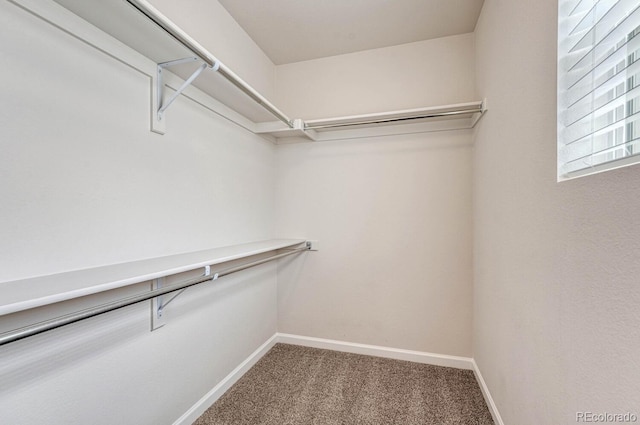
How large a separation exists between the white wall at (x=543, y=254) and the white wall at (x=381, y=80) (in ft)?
0.96

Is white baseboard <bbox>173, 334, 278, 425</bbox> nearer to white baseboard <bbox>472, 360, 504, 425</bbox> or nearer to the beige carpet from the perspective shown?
the beige carpet

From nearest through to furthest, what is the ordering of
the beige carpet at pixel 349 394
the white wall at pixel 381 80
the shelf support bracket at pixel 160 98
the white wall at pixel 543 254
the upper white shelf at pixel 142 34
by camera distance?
the white wall at pixel 543 254
the upper white shelf at pixel 142 34
the shelf support bracket at pixel 160 98
the beige carpet at pixel 349 394
the white wall at pixel 381 80

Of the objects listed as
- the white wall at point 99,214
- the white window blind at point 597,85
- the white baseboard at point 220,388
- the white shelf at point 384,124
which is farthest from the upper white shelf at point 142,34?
the white baseboard at point 220,388

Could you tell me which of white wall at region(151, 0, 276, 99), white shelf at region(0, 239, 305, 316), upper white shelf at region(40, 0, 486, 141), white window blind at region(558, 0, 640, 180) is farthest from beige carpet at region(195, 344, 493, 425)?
white wall at region(151, 0, 276, 99)

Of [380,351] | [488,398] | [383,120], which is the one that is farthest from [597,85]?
[380,351]

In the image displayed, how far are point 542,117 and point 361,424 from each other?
1.81 meters

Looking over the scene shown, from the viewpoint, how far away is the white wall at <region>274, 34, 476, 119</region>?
7.04ft

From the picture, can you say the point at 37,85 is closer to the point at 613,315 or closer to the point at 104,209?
the point at 104,209

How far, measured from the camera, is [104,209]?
3.67 ft

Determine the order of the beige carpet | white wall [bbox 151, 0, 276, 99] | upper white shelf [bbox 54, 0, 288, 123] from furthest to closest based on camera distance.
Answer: the beige carpet
white wall [bbox 151, 0, 276, 99]
upper white shelf [bbox 54, 0, 288, 123]

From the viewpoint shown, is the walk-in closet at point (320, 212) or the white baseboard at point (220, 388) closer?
the walk-in closet at point (320, 212)

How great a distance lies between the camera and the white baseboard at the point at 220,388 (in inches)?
60.8

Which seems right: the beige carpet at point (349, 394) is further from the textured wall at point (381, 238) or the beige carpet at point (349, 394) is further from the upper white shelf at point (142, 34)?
the upper white shelf at point (142, 34)

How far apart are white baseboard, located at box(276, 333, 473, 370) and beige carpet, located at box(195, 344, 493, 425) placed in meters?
0.05
